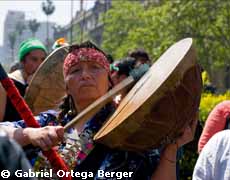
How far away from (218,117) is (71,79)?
1.35 m

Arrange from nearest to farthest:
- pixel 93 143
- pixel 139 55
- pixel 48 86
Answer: pixel 93 143 < pixel 48 86 < pixel 139 55

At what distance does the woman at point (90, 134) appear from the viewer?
2176mm

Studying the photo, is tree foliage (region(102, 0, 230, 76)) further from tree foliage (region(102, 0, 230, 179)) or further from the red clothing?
the red clothing

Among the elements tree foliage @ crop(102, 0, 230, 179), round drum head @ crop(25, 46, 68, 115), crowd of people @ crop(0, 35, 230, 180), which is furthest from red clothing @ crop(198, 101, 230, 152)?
tree foliage @ crop(102, 0, 230, 179)

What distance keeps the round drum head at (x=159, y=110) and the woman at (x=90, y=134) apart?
0.07m

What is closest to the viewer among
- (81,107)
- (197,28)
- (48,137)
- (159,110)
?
(48,137)

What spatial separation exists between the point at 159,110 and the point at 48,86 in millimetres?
1364

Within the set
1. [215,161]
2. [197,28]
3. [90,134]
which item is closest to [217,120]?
[215,161]

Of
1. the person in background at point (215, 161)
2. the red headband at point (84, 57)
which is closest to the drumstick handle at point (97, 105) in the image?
the red headband at point (84, 57)

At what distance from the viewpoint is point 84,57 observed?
7.93 ft

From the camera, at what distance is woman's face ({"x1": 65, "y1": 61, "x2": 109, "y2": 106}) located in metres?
2.33

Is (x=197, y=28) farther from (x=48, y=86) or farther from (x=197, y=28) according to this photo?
(x=48, y=86)

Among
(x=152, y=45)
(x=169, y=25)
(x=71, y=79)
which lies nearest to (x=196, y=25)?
(x=169, y=25)

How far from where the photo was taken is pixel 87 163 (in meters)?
2.20
